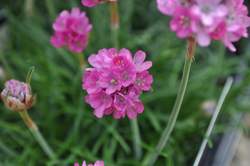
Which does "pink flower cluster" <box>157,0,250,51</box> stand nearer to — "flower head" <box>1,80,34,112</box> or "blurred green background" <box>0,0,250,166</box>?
"flower head" <box>1,80,34,112</box>

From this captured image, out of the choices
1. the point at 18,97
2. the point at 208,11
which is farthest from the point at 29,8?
the point at 208,11

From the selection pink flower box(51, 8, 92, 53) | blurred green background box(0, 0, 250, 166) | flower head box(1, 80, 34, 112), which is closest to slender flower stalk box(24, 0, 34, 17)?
blurred green background box(0, 0, 250, 166)

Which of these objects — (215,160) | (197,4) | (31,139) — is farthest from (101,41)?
(197,4)

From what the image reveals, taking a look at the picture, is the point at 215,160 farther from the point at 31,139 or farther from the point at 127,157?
the point at 31,139

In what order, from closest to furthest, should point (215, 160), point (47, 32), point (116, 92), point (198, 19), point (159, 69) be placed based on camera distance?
1. point (198, 19)
2. point (116, 92)
3. point (215, 160)
4. point (159, 69)
5. point (47, 32)

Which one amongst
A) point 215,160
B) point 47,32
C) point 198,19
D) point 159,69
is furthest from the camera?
point 47,32

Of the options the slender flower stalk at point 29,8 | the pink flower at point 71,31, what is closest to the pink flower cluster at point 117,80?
the pink flower at point 71,31

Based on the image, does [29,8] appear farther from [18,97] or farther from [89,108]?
[18,97]
